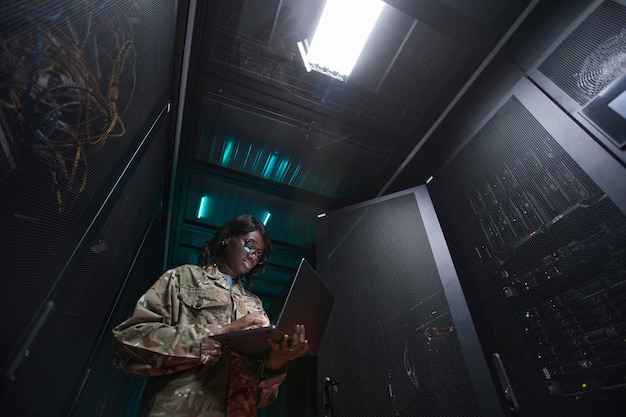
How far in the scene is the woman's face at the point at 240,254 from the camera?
5.63 ft

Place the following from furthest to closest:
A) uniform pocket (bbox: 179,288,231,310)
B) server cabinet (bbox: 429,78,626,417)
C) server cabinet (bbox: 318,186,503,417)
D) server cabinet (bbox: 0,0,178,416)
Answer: server cabinet (bbox: 318,186,503,417)
uniform pocket (bbox: 179,288,231,310)
server cabinet (bbox: 429,78,626,417)
server cabinet (bbox: 0,0,178,416)

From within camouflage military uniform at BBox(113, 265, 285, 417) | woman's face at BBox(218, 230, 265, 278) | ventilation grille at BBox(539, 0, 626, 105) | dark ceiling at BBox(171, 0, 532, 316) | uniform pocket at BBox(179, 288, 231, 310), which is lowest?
camouflage military uniform at BBox(113, 265, 285, 417)

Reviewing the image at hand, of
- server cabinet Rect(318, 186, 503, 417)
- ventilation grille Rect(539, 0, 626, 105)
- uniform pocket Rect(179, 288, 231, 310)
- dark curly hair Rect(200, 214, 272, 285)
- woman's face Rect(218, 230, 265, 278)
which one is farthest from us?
dark curly hair Rect(200, 214, 272, 285)

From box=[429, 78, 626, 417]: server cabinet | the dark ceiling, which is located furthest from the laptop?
the dark ceiling

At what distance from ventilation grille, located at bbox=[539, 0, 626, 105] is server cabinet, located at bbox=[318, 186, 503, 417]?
0.97 meters

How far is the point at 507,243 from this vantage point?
1479mm

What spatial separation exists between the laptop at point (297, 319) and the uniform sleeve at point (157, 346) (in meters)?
0.08

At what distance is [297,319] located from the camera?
4.01 ft

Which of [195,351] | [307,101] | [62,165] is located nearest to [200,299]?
[195,351]

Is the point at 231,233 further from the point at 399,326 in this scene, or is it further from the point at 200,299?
the point at 399,326

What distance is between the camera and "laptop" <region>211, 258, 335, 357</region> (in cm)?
106

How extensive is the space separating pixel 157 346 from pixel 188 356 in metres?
0.12

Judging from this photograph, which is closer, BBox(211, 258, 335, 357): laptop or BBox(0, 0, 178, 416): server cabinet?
BBox(0, 0, 178, 416): server cabinet

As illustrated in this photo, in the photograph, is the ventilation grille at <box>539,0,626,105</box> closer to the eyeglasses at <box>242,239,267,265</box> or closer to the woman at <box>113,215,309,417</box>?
the woman at <box>113,215,309,417</box>
